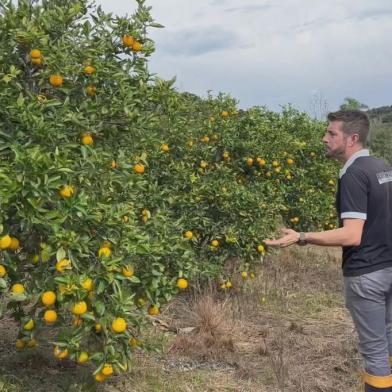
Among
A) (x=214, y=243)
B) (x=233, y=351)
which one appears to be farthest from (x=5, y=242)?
(x=214, y=243)

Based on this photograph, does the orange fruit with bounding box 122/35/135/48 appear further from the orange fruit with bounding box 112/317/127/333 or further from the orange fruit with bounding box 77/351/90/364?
the orange fruit with bounding box 77/351/90/364

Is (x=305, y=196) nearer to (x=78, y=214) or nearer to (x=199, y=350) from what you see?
(x=199, y=350)

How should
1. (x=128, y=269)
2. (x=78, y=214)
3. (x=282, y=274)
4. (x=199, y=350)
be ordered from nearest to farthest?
(x=78, y=214) < (x=128, y=269) < (x=199, y=350) < (x=282, y=274)

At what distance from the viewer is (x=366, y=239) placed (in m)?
3.17

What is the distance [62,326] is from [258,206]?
10.4ft

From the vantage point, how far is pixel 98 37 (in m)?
3.27

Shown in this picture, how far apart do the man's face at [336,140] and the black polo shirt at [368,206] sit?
10 centimetres

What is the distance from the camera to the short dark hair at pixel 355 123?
3.24m

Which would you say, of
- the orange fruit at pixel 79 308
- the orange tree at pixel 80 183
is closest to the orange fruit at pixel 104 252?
the orange tree at pixel 80 183

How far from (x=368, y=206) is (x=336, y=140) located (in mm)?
438

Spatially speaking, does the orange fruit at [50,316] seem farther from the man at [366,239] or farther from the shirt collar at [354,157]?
the shirt collar at [354,157]

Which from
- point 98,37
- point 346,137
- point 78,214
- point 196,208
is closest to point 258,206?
point 196,208

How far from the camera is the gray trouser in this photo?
124 inches

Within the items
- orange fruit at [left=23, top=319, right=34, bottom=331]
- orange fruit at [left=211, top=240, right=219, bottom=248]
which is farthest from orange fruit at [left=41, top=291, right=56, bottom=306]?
orange fruit at [left=211, top=240, right=219, bottom=248]
